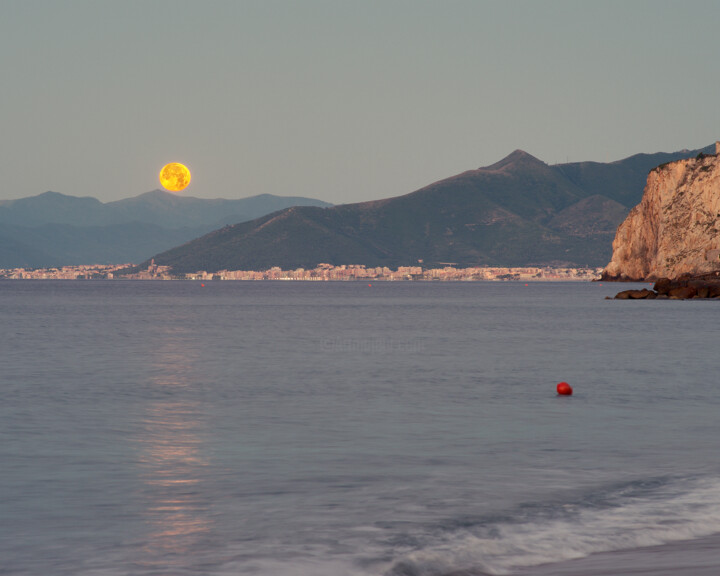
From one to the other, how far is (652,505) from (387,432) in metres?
8.77

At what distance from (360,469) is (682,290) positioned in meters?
126

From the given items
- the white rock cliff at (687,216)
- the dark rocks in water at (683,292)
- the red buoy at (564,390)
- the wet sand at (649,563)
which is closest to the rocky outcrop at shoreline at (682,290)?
the dark rocks in water at (683,292)

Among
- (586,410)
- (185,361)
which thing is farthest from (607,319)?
(586,410)

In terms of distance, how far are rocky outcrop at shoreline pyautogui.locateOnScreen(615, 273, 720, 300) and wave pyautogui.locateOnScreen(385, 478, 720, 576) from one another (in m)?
124

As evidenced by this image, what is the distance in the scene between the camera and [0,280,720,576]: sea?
11.3m

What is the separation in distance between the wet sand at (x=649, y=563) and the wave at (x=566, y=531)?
0.25 metres

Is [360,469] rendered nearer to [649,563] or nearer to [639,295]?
[649,563]

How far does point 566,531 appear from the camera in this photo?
12414mm

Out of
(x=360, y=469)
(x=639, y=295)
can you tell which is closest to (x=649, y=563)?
(x=360, y=469)

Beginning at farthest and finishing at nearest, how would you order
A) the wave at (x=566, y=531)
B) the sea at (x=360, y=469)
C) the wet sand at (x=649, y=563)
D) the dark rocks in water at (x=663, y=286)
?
1. the dark rocks in water at (x=663, y=286)
2. the sea at (x=360, y=469)
3. the wave at (x=566, y=531)
4. the wet sand at (x=649, y=563)

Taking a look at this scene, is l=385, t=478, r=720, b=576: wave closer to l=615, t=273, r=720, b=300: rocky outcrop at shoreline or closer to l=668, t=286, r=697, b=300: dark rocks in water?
l=615, t=273, r=720, b=300: rocky outcrop at shoreline

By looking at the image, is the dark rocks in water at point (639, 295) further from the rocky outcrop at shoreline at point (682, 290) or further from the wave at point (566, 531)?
the wave at point (566, 531)

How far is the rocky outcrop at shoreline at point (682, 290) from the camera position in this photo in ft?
437

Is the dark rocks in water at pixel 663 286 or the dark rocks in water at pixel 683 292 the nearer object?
the dark rocks in water at pixel 683 292
